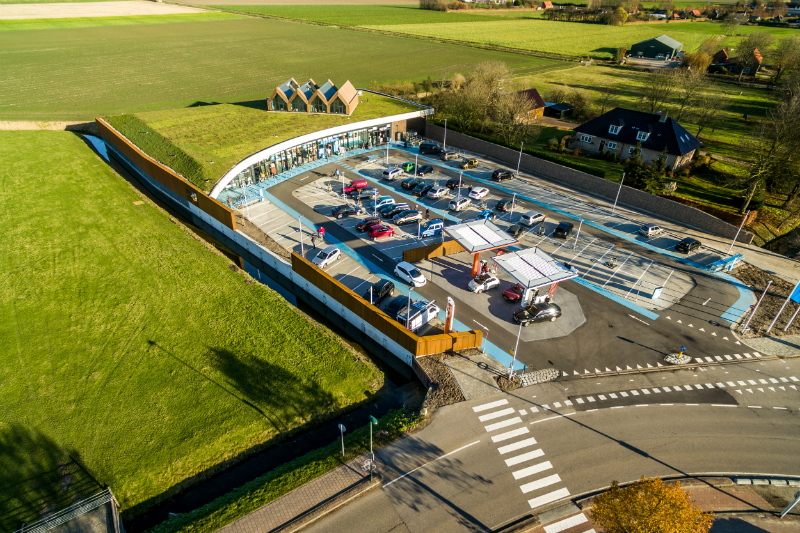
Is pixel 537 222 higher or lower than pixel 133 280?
higher

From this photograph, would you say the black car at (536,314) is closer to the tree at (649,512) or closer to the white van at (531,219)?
the white van at (531,219)

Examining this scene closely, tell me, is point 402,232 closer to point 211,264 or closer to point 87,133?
point 211,264

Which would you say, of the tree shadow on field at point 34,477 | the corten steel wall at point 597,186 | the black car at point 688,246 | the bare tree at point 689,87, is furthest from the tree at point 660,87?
the tree shadow on field at point 34,477

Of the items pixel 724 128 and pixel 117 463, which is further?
pixel 724 128

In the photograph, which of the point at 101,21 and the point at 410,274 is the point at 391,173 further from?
the point at 101,21

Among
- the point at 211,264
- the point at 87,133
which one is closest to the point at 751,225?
the point at 211,264
